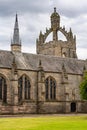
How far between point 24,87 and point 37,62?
7496mm

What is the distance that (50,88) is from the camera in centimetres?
8081

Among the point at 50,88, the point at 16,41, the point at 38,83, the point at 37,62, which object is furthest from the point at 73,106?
the point at 16,41

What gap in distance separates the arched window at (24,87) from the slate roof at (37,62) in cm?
236

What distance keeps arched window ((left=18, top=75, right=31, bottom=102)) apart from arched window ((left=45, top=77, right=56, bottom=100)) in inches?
196

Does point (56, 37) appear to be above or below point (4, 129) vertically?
above

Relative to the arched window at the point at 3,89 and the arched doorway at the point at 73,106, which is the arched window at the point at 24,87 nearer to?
the arched window at the point at 3,89

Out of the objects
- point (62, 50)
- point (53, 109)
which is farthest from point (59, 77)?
point (62, 50)

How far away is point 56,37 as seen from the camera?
11144 centimetres

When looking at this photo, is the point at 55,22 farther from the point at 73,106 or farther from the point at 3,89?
the point at 3,89

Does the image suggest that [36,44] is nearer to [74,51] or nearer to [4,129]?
[74,51]

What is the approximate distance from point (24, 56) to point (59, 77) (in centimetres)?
924

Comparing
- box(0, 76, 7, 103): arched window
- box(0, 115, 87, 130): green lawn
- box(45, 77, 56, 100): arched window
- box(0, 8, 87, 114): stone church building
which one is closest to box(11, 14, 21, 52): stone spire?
box(0, 8, 87, 114): stone church building

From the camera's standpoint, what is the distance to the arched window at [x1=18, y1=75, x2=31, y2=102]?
75.9 m

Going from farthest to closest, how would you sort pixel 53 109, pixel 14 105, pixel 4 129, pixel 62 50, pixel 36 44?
1. pixel 36 44
2. pixel 62 50
3. pixel 53 109
4. pixel 14 105
5. pixel 4 129
